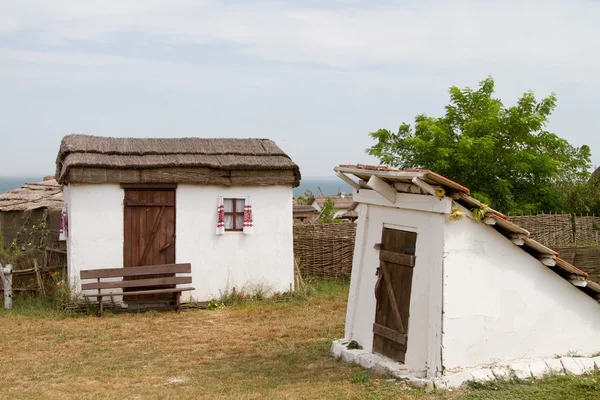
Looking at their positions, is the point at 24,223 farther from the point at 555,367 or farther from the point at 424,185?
the point at 555,367

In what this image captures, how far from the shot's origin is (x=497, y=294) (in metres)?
8.57

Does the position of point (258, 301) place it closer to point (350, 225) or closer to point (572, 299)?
point (350, 225)

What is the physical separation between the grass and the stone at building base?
158 mm

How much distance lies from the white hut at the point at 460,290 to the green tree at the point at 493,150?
50.0 ft

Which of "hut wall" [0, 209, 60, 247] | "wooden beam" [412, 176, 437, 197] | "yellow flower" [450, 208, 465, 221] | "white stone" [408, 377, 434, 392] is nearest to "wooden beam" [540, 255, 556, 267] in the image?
"yellow flower" [450, 208, 465, 221]

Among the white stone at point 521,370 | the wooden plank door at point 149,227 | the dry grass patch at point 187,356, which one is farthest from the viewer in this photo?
the wooden plank door at point 149,227

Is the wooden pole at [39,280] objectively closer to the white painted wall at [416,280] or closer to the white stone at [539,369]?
the white painted wall at [416,280]

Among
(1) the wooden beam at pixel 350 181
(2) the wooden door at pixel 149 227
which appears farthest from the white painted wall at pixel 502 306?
(2) the wooden door at pixel 149 227

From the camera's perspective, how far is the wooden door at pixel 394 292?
29.5 ft

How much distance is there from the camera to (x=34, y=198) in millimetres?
19875

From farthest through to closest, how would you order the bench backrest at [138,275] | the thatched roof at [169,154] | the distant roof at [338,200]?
1. the distant roof at [338,200]
2. the thatched roof at [169,154]
3. the bench backrest at [138,275]

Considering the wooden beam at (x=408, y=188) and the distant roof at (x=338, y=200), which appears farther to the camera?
the distant roof at (x=338, y=200)

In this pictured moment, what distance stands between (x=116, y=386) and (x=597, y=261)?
746cm

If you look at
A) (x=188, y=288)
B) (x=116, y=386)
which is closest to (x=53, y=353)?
(x=116, y=386)
